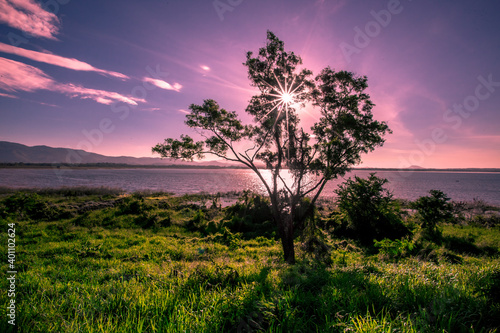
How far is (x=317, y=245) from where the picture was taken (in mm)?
13891

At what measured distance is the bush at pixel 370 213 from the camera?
64.0 ft

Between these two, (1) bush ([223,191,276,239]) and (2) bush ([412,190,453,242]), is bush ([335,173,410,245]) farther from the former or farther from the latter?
(1) bush ([223,191,276,239])

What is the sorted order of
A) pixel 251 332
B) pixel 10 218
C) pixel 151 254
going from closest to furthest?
pixel 251 332 < pixel 151 254 < pixel 10 218

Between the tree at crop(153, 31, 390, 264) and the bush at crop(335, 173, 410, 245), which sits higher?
the tree at crop(153, 31, 390, 264)

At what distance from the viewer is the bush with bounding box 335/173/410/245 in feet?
64.0

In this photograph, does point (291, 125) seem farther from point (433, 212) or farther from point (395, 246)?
point (433, 212)

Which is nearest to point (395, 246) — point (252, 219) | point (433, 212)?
point (433, 212)

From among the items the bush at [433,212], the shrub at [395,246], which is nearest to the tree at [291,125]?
the shrub at [395,246]

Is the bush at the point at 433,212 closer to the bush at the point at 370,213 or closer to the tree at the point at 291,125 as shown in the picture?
the bush at the point at 370,213

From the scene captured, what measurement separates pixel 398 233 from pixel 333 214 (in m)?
7.21

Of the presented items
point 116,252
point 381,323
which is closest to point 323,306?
point 381,323

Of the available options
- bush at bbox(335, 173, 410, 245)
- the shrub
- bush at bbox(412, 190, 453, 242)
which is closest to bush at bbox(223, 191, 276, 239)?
bush at bbox(335, 173, 410, 245)

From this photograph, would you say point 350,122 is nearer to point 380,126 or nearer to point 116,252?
point 380,126

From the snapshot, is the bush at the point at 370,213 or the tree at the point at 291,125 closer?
the tree at the point at 291,125
